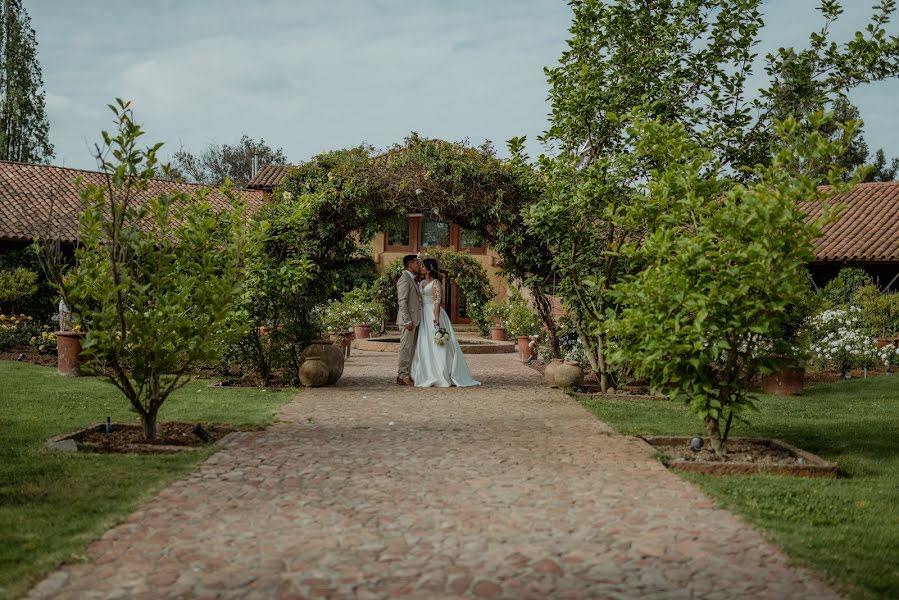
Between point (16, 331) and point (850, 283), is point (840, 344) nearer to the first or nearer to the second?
point (850, 283)

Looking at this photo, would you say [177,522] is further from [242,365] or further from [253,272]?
[242,365]

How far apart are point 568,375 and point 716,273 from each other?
6182 millimetres

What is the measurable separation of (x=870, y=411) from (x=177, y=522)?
9.07 meters

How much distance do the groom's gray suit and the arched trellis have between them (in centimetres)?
101

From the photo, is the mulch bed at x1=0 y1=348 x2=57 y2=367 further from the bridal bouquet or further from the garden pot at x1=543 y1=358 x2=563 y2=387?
the garden pot at x1=543 y1=358 x2=563 y2=387

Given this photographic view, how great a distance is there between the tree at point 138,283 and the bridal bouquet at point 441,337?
6.21m

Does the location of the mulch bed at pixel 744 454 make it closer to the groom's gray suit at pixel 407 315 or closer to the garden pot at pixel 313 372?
the garden pot at pixel 313 372

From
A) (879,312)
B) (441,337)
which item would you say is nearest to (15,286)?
(441,337)

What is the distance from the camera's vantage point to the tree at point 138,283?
7.17 meters

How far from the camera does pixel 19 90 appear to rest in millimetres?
38094

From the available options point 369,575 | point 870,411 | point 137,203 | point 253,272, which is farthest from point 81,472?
point 137,203

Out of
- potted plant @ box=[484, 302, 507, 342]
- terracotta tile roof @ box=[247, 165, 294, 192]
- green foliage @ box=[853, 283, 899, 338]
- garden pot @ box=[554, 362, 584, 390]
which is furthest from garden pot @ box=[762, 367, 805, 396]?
terracotta tile roof @ box=[247, 165, 294, 192]

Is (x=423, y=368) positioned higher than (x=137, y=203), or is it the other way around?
(x=137, y=203)

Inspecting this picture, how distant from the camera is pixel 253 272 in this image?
12.5m
